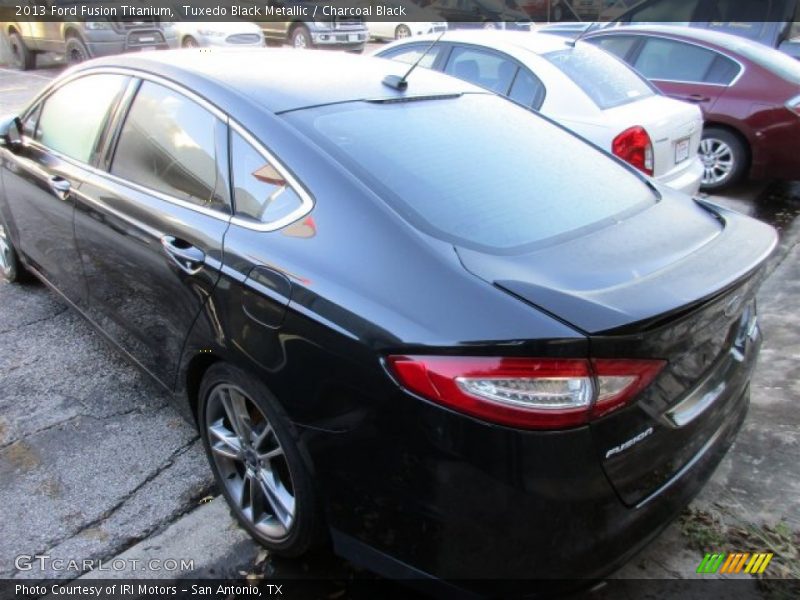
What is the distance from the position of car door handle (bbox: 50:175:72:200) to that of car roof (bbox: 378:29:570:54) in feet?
10.5

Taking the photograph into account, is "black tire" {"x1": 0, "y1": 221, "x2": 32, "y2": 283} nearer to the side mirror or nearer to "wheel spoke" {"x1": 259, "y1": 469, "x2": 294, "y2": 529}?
the side mirror

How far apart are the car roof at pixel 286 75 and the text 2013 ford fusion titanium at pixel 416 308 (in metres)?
0.02

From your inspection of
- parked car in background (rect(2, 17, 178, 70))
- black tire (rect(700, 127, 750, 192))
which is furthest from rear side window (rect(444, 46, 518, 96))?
parked car in background (rect(2, 17, 178, 70))

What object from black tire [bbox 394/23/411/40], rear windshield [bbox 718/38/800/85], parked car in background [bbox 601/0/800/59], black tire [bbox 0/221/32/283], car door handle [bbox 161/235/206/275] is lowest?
black tire [bbox 0/221/32/283]

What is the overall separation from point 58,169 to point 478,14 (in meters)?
17.0

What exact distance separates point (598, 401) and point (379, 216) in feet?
2.64

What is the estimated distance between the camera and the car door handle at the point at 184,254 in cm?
231

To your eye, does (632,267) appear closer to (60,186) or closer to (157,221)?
(157,221)

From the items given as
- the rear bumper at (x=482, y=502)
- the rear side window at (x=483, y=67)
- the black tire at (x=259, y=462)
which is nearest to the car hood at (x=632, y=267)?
the rear bumper at (x=482, y=502)

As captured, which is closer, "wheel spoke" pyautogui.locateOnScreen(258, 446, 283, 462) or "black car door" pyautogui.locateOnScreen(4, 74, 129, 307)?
"wheel spoke" pyautogui.locateOnScreen(258, 446, 283, 462)

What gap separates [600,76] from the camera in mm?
5184

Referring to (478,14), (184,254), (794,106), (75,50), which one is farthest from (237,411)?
(478,14)

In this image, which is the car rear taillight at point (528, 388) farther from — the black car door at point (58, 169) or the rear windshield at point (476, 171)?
the black car door at point (58, 169)

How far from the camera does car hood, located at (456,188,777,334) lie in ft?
5.56
